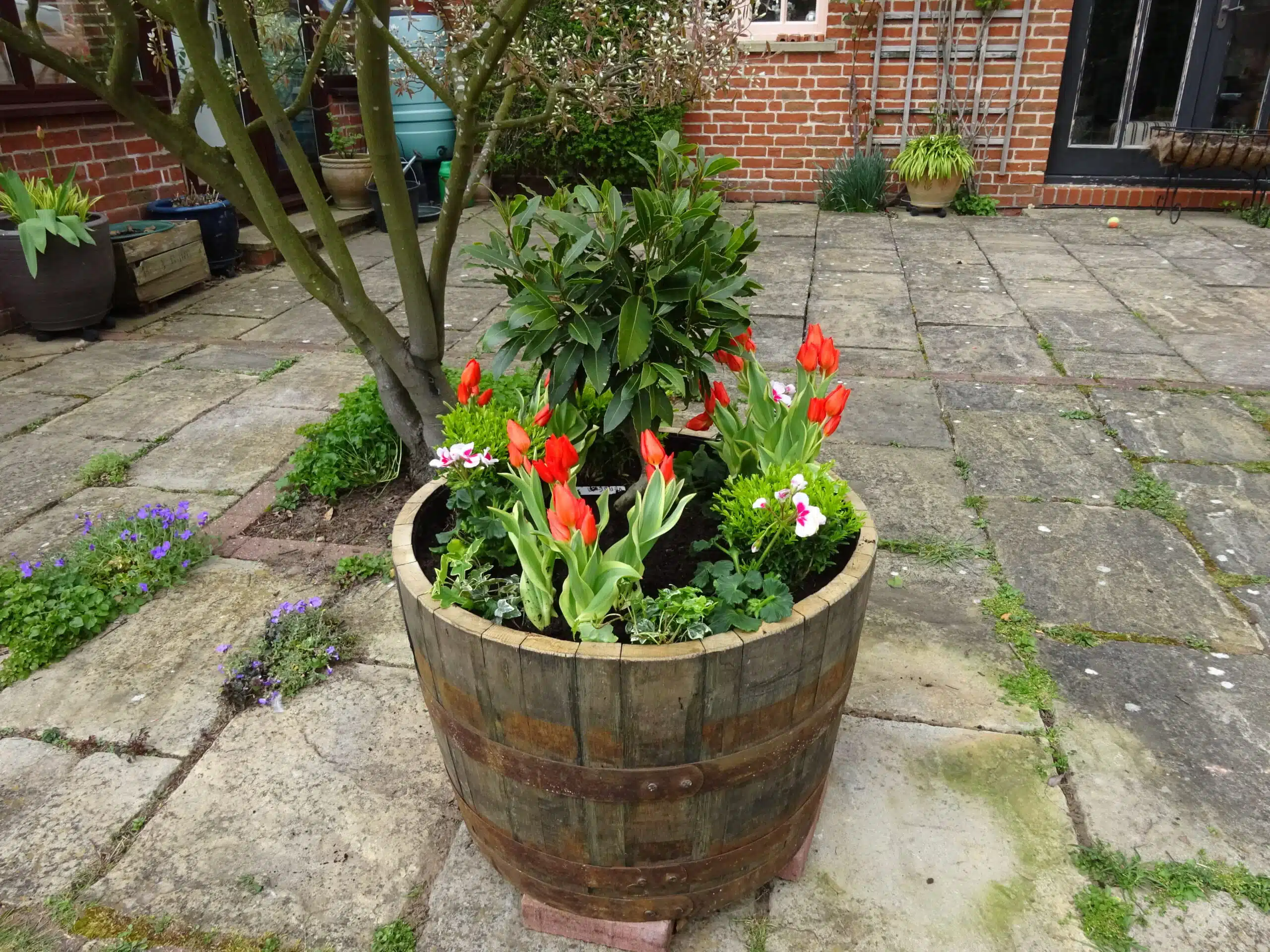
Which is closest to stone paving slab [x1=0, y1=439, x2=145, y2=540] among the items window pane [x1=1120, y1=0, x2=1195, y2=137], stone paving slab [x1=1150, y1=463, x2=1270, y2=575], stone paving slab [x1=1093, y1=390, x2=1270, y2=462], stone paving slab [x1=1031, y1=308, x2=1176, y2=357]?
stone paving slab [x1=1150, y1=463, x2=1270, y2=575]

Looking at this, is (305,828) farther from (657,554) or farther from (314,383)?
(314,383)

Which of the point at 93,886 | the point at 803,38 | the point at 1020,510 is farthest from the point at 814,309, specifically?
the point at 93,886

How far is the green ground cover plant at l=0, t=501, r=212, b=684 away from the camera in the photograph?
2.49 m

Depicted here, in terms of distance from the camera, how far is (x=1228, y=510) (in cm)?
312

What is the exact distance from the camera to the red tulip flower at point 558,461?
1.51 m

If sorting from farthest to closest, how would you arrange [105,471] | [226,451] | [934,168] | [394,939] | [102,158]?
1. [934,168]
2. [102,158]
3. [226,451]
4. [105,471]
5. [394,939]

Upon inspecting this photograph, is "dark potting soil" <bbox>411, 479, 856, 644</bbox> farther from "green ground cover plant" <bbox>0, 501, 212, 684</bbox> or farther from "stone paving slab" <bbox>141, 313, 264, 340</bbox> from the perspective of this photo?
"stone paving slab" <bbox>141, 313, 264, 340</bbox>

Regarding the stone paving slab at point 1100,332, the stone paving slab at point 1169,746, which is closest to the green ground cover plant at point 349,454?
the stone paving slab at point 1169,746

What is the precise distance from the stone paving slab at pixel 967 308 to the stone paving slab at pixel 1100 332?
0.15m

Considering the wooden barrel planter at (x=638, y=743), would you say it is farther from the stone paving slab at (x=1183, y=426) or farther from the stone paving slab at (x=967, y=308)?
the stone paving slab at (x=967, y=308)

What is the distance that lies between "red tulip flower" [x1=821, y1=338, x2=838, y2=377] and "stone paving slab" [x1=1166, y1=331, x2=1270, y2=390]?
328 centimetres

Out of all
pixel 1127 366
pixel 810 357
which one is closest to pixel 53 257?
pixel 810 357

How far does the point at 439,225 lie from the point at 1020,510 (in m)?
2.20

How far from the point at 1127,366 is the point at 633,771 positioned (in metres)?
3.97
